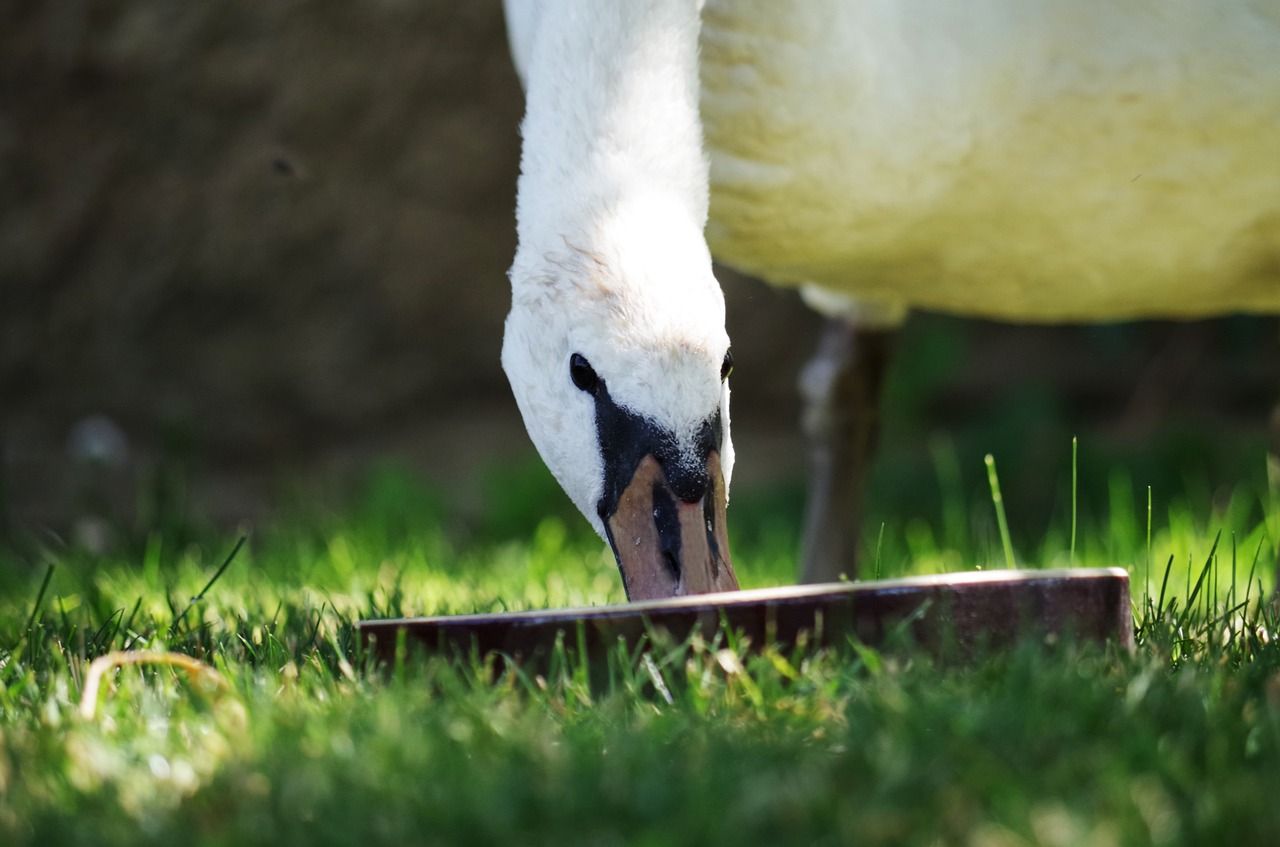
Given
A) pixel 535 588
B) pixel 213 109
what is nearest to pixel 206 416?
pixel 213 109

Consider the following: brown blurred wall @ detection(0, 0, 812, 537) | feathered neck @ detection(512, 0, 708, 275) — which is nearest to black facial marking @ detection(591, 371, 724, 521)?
feathered neck @ detection(512, 0, 708, 275)

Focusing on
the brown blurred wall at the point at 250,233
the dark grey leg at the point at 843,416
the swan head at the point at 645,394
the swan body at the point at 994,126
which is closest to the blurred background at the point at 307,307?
the brown blurred wall at the point at 250,233

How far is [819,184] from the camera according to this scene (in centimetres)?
244

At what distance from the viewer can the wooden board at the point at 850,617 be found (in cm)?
162

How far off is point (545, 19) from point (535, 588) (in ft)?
3.71

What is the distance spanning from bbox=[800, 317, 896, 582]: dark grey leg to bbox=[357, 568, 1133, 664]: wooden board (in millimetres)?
1929

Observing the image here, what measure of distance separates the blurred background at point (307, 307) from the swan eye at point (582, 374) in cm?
263

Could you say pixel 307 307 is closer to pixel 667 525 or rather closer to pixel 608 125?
pixel 608 125

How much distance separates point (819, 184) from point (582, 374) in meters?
0.71

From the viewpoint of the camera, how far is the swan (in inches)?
75.4

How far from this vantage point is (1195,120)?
7.89ft

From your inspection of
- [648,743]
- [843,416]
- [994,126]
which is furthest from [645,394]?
[843,416]

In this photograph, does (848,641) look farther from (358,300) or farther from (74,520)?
(358,300)

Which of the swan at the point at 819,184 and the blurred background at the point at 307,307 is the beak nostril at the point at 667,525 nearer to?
the swan at the point at 819,184
